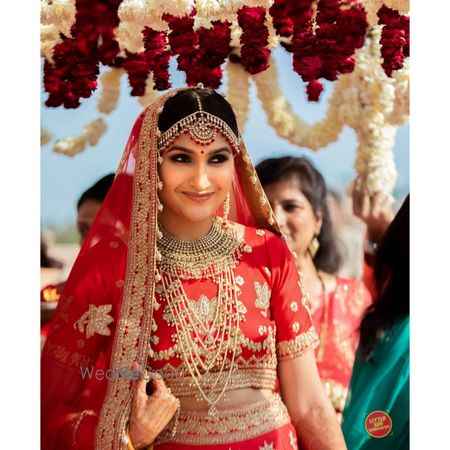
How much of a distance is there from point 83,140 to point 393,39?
41.0 inches

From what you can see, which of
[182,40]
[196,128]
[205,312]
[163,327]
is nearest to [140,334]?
[163,327]

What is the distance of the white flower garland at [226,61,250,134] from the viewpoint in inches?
91.7

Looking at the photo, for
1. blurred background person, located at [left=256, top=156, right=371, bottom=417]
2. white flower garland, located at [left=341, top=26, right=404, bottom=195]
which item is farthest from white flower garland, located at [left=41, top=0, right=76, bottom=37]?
white flower garland, located at [left=341, top=26, right=404, bottom=195]

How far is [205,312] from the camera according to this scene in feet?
6.72

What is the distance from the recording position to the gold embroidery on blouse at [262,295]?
2078 mm

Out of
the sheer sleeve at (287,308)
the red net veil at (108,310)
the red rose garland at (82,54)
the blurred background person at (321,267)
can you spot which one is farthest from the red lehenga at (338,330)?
the red rose garland at (82,54)

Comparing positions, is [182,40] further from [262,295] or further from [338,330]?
[338,330]

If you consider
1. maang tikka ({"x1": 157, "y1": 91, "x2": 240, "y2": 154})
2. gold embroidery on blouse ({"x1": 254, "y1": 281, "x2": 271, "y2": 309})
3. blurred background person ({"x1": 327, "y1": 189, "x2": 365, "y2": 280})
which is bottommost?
gold embroidery on blouse ({"x1": 254, "y1": 281, "x2": 271, "y2": 309})

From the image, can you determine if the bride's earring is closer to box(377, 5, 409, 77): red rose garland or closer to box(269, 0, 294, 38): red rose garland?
box(269, 0, 294, 38): red rose garland

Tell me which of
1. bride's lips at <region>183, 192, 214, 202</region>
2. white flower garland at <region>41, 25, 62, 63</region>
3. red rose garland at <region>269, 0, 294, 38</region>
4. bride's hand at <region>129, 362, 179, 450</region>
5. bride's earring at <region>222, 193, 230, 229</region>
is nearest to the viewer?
bride's hand at <region>129, 362, 179, 450</region>

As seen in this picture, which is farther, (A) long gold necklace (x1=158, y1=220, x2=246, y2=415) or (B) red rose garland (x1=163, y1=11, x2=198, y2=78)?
(B) red rose garland (x1=163, y1=11, x2=198, y2=78)

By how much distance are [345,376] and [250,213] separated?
25.5 inches

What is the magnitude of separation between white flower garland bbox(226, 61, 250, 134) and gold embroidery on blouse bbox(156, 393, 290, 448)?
847mm
